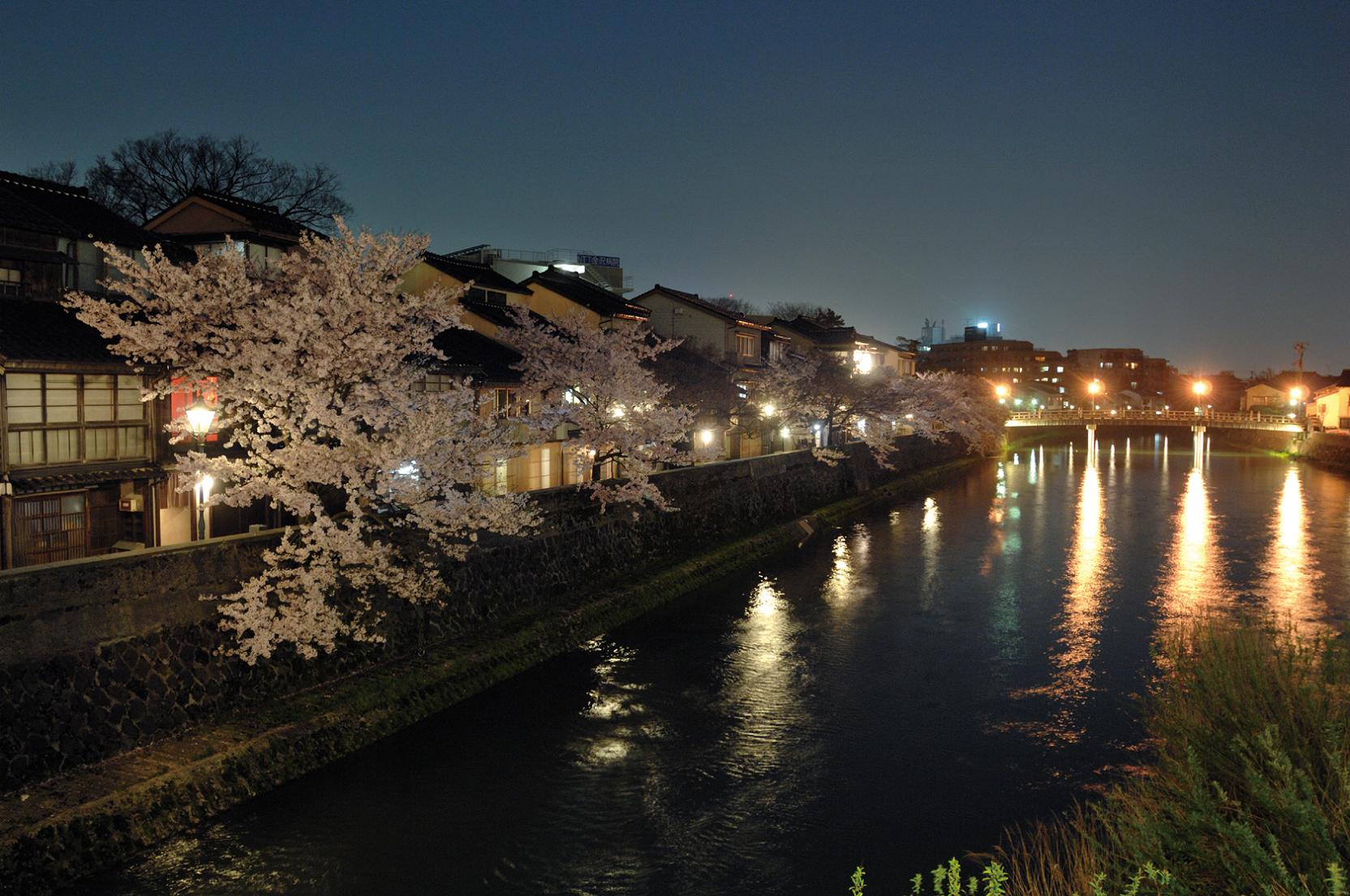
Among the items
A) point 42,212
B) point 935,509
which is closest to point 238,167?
point 42,212

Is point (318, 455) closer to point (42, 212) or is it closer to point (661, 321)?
point (42, 212)

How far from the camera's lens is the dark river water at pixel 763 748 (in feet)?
33.1

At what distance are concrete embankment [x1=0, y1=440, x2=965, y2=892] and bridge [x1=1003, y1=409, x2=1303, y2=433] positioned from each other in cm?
5968

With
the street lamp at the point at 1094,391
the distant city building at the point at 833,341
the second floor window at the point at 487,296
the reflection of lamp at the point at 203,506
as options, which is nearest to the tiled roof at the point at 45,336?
the reflection of lamp at the point at 203,506

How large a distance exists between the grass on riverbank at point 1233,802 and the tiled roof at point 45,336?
1548 centimetres

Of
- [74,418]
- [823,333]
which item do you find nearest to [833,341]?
[823,333]

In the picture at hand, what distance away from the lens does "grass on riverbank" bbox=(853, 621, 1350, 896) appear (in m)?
5.52

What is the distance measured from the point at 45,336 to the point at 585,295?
68.7ft

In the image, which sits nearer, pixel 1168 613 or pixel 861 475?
pixel 1168 613

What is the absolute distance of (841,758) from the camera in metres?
12.7

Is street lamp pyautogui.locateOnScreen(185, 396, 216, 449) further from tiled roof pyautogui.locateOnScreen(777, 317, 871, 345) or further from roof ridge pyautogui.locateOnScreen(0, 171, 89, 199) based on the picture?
tiled roof pyautogui.locateOnScreen(777, 317, 871, 345)

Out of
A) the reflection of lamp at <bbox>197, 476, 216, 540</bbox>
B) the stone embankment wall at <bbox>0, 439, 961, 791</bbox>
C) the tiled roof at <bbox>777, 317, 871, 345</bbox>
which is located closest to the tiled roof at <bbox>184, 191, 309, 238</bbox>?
the reflection of lamp at <bbox>197, 476, 216, 540</bbox>

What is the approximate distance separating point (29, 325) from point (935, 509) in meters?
32.7

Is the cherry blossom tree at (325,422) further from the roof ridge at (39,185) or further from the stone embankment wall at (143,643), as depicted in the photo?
the roof ridge at (39,185)
